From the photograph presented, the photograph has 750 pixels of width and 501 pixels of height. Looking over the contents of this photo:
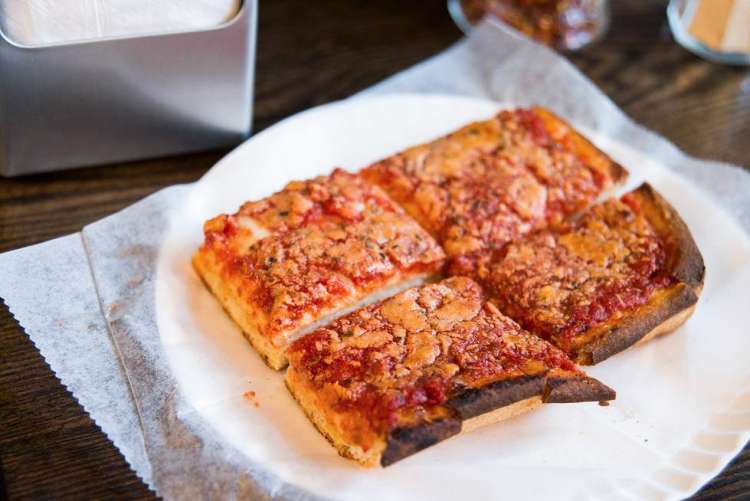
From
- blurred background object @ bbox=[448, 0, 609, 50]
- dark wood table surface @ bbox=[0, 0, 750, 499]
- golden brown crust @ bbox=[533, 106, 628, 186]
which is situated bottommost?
dark wood table surface @ bbox=[0, 0, 750, 499]

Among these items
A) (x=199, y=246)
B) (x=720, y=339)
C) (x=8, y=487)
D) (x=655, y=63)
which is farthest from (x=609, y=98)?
(x=8, y=487)

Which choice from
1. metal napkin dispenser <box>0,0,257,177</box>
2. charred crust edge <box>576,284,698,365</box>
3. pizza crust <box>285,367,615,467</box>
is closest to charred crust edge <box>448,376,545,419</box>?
pizza crust <box>285,367,615,467</box>

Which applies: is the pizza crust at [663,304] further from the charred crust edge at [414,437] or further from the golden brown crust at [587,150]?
the charred crust edge at [414,437]

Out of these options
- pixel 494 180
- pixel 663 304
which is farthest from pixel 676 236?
pixel 494 180

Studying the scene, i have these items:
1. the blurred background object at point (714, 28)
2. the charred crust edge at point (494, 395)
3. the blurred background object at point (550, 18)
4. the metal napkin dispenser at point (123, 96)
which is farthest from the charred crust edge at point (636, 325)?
the blurred background object at point (550, 18)

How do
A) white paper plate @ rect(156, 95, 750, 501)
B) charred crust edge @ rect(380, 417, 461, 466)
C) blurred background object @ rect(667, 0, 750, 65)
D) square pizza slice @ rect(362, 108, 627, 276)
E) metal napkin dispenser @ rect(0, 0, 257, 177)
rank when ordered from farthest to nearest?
blurred background object @ rect(667, 0, 750, 65) < square pizza slice @ rect(362, 108, 627, 276) < metal napkin dispenser @ rect(0, 0, 257, 177) < white paper plate @ rect(156, 95, 750, 501) < charred crust edge @ rect(380, 417, 461, 466)

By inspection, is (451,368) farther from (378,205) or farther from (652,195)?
(652,195)

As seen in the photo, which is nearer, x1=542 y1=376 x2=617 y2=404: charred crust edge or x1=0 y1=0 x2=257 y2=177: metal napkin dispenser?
x1=542 y1=376 x2=617 y2=404: charred crust edge

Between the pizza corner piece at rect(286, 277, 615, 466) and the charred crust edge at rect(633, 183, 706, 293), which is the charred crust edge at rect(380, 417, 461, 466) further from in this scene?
the charred crust edge at rect(633, 183, 706, 293)
